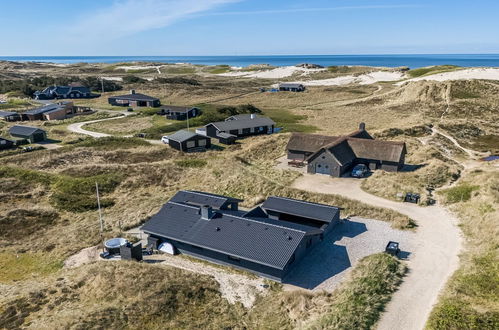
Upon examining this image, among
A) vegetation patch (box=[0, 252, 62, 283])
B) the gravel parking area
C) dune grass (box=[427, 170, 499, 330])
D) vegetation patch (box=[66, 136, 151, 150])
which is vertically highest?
vegetation patch (box=[66, 136, 151, 150])

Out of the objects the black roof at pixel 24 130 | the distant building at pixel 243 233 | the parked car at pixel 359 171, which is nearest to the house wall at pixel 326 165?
the parked car at pixel 359 171

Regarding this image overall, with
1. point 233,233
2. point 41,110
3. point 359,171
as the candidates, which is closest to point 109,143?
point 41,110

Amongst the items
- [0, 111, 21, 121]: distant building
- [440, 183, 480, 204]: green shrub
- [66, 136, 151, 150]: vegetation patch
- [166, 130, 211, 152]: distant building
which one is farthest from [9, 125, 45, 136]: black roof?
[440, 183, 480, 204]: green shrub

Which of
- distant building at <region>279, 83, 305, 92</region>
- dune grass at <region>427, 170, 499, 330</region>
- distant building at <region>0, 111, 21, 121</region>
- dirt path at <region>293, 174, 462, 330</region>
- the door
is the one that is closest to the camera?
dune grass at <region>427, 170, 499, 330</region>

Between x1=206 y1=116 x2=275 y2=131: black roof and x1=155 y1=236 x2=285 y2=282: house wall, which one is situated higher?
x1=206 y1=116 x2=275 y2=131: black roof

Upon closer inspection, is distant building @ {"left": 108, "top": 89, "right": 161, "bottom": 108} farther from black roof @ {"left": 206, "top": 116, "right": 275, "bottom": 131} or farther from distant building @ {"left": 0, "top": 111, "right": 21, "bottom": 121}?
black roof @ {"left": 206, "top": 116, "right": 275, "bottom": 131}

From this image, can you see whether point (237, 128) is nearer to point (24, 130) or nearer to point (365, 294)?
point (24, 130)
